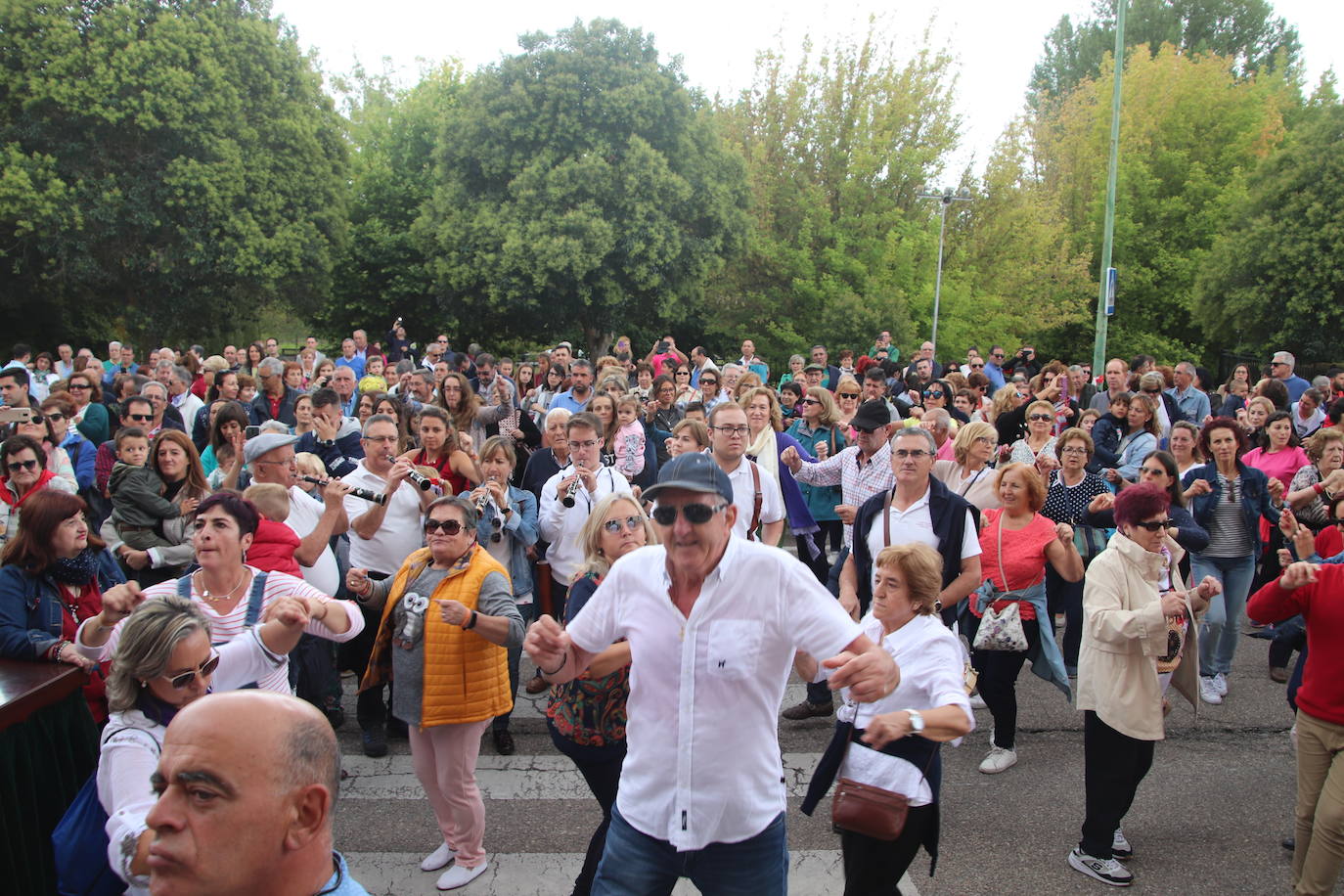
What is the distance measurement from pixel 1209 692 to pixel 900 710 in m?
4.71

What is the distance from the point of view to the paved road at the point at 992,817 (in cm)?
461

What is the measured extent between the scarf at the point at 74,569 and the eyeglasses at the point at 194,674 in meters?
1.49

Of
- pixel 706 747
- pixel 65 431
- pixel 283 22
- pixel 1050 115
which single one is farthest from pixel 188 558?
pixel 1050 115

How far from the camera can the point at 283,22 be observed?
2595cm

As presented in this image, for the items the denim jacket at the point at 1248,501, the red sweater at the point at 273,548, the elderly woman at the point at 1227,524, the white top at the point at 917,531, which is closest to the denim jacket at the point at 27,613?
the red sweater at the point at 273,548

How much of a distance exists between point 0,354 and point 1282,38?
54.9 m

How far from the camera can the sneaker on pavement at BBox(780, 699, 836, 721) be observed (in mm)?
6426

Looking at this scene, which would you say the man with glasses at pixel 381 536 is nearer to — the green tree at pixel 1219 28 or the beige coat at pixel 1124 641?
the beige coat at pixel 1124 641

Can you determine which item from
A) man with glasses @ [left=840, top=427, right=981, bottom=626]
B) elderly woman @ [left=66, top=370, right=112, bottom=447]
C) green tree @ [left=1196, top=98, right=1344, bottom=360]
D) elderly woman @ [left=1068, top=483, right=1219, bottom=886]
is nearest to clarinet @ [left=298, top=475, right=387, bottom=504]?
man with glasses @ [left=840, top=427, right=981, bottom=626]

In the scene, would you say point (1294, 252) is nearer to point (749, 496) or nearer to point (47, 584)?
point (749, 496)

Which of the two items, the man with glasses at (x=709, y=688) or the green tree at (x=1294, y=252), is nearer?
the man with glasses at (x=709, y=688)

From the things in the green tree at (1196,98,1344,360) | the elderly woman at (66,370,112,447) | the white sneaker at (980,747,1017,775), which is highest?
the green tree at (1196,98,1344,360)

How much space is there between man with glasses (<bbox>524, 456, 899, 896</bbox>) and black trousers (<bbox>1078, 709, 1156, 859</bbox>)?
7.46ft

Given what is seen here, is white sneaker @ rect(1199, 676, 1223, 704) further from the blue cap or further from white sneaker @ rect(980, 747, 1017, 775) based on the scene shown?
the blue cap
